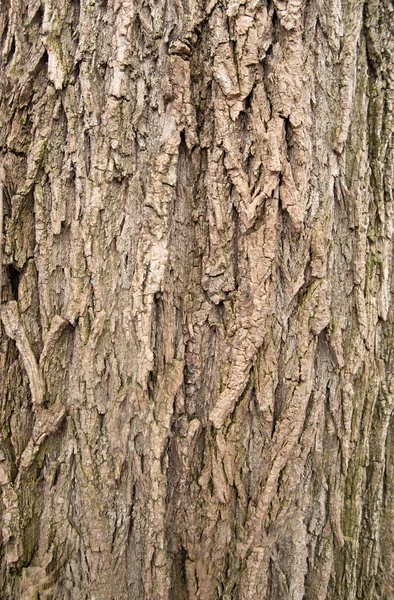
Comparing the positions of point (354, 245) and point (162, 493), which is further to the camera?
point (354, 245)

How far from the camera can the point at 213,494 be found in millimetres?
1571

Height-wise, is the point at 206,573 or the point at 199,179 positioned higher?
the point at 199,179

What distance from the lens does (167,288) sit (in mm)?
1562

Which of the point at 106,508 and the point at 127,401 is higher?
the point at 127,401

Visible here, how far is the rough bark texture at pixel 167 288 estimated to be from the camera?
1513 mm

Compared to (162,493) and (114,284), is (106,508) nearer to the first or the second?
(162,493)

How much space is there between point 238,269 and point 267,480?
0.75 metres

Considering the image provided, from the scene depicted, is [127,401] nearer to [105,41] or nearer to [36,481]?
[36,481]

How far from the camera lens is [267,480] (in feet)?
5.11

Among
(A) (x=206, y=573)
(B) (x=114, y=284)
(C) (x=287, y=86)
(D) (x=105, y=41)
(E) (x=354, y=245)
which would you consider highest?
(D) (x=105, y=41)

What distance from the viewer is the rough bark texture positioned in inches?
59.6

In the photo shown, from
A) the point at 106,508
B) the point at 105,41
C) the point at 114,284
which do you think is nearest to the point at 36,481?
the point at 106,508

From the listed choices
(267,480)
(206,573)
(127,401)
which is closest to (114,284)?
(127,401)

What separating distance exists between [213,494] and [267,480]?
20 centimetres
